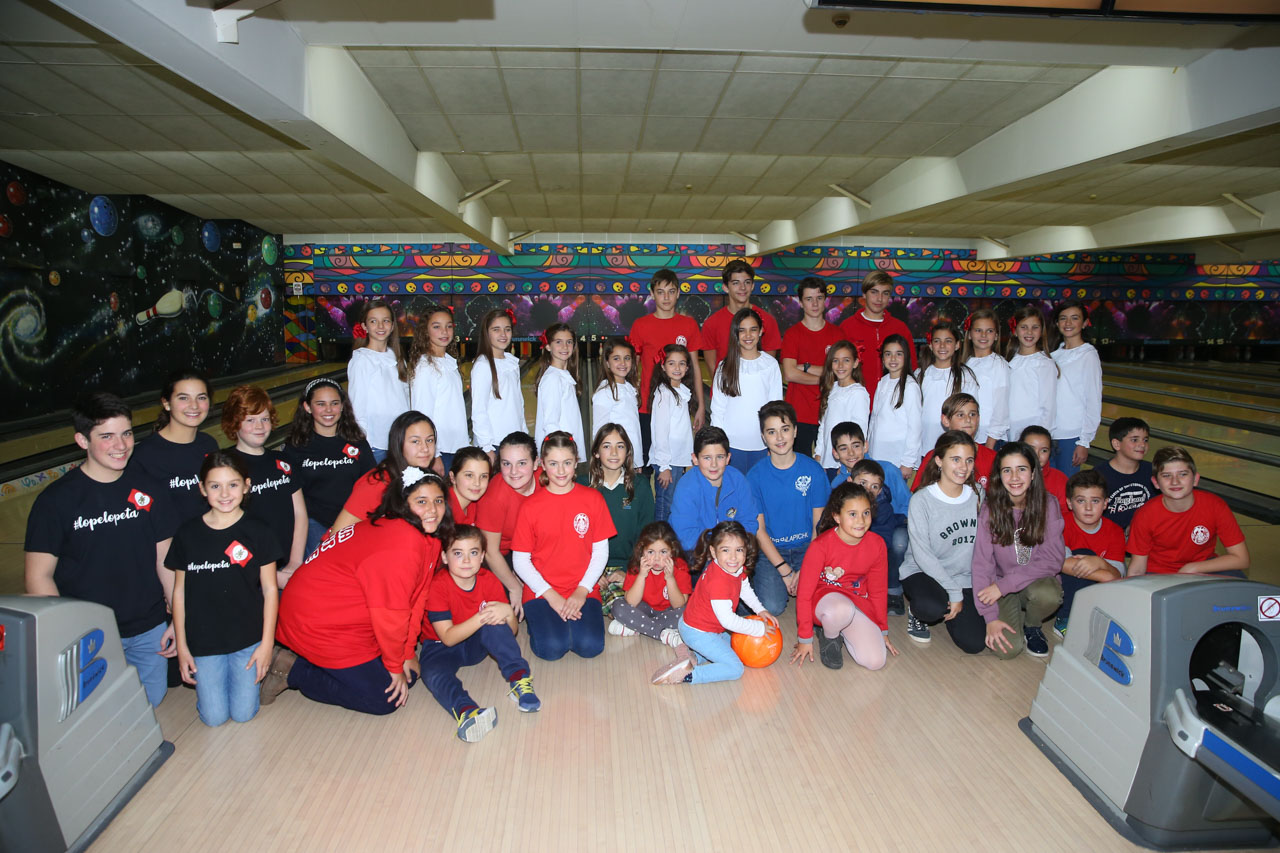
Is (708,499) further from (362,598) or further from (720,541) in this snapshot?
(362,598)

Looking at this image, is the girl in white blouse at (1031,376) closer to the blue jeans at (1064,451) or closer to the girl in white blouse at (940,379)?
the blue jeans at (1064,451)

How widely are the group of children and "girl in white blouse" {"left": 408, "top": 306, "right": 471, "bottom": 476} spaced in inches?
0.5

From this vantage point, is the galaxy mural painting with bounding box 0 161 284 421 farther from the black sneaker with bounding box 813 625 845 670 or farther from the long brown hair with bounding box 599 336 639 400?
the black sneaker with bounding box 813 625 845 670

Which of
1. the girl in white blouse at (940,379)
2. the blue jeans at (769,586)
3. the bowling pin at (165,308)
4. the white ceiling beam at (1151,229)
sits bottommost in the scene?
the blue jeans at (769,586)

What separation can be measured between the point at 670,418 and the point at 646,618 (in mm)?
951

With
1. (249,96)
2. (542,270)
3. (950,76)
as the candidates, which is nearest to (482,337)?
(249,96)

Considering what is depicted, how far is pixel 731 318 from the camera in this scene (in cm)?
363

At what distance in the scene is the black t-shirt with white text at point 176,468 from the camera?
2266 millimetres

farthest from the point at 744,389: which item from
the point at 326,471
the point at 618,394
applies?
the point at 326,471

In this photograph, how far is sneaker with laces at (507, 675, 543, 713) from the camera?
6.76 feet

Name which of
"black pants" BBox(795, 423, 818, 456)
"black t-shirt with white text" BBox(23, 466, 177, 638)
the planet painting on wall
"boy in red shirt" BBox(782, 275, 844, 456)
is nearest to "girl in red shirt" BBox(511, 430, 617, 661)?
"black t-shirt with white text" BBox(23, 466, 177, 638)

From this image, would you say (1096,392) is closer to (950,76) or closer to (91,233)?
(950,76)

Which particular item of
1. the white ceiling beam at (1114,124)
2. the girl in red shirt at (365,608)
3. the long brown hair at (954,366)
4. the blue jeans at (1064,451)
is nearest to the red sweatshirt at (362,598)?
the girl in red shirt at (365,608)

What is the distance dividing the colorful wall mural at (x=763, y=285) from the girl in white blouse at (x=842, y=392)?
8140mm
